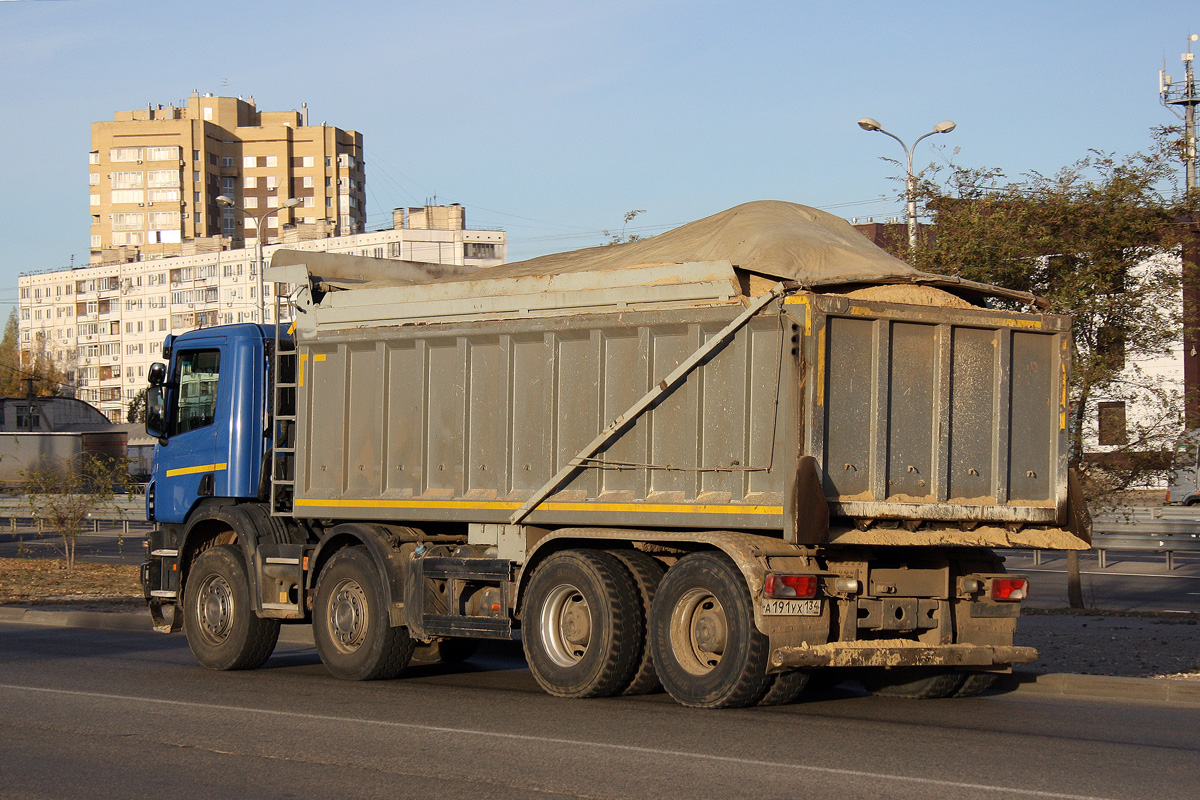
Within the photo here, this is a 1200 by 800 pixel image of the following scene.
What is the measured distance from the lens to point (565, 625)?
10.0m

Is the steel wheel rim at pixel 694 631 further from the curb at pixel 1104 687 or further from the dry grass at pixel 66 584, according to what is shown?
the dry grass at pixel 66 584

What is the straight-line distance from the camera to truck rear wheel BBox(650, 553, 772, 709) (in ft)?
29.0

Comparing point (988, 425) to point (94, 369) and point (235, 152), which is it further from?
point (235, 152)

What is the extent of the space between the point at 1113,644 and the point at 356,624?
7.45 metres

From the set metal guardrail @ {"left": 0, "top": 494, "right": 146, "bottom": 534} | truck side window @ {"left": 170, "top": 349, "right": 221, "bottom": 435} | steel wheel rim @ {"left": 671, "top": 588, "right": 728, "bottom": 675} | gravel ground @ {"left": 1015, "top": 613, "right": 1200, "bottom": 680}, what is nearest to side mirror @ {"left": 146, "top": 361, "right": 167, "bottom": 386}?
truck side window @ {"left": 170, "top": 349, "right": 221, "bottom": 435}

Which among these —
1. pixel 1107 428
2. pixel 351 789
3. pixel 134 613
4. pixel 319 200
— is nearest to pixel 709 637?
pixel 351 789

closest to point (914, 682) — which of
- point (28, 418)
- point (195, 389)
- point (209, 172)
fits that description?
point (195, 389)

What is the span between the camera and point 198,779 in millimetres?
7039

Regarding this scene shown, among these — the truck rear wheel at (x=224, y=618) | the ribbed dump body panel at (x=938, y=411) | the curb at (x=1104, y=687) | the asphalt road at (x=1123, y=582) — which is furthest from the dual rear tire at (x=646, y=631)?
the asphalt road at (x=1123, y=582)

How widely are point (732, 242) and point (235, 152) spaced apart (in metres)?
137

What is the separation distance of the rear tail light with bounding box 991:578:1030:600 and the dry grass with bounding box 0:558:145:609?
1281cm

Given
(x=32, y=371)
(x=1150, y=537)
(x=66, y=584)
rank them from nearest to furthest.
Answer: (x=66, y=584) < (x=1150, y=537) < (x=32, y=371)

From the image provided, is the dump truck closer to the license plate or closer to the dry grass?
the license plate

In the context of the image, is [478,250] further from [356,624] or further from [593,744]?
[593,744]
